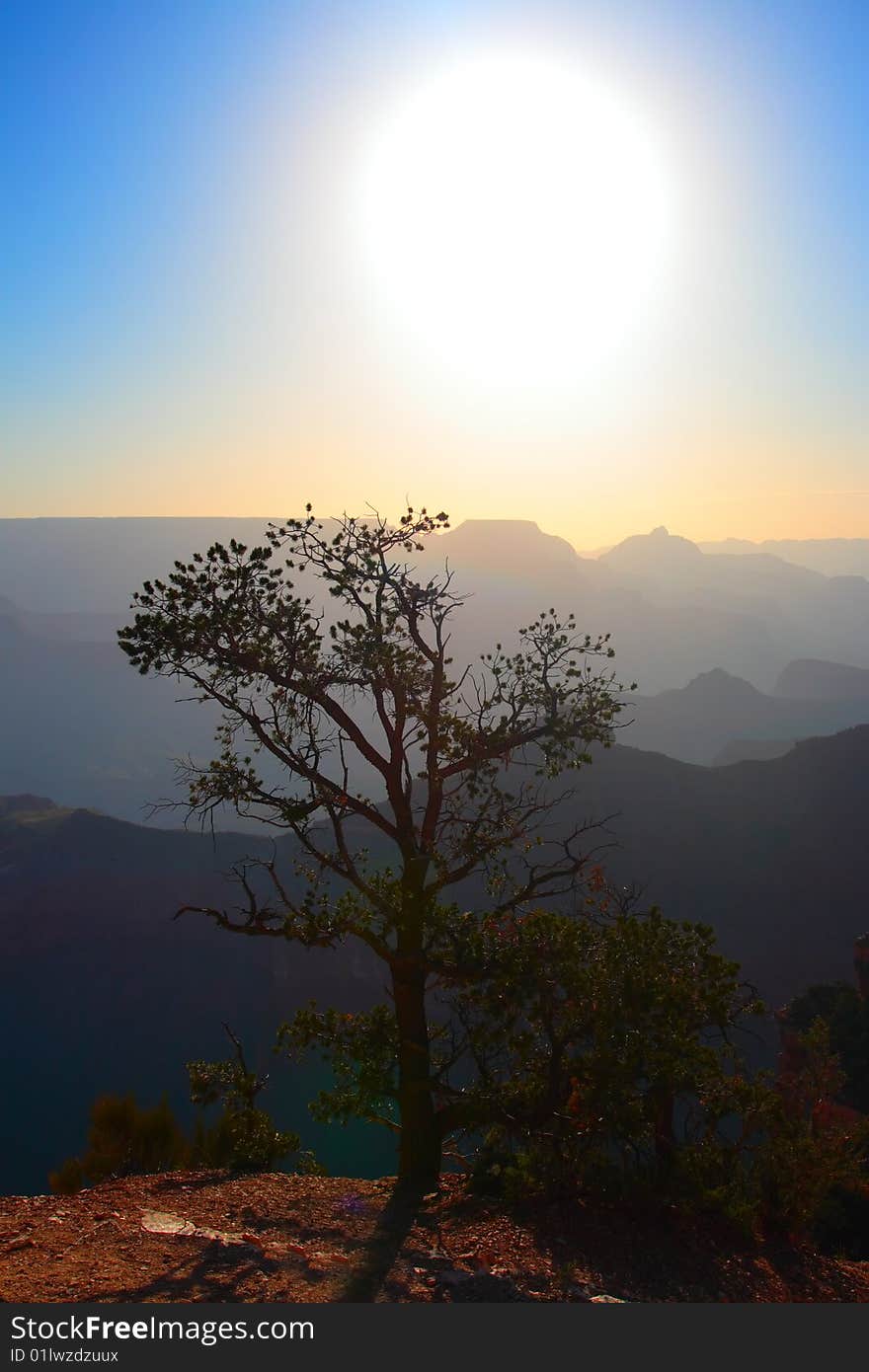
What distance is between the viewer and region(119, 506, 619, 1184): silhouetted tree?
416 inches

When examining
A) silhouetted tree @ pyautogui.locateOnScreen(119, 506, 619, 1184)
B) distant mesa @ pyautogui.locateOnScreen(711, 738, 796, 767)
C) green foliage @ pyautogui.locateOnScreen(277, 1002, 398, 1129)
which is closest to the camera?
green foliage @ pyautogui.locateOnScreen(277, 1002, 398, 1129)

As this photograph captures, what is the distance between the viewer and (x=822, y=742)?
6856cm

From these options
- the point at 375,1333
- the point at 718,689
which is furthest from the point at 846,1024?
the point at 718,689

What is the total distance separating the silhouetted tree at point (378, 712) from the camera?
10570 millimetres

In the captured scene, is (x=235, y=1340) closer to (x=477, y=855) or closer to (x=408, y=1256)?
(x=408, y=1256)

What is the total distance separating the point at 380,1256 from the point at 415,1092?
9.00 ft

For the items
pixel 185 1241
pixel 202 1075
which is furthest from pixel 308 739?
pixel 202 1075

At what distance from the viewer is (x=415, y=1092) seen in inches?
→ 424

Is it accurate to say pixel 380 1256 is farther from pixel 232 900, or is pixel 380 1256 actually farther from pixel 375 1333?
pixel 232 900

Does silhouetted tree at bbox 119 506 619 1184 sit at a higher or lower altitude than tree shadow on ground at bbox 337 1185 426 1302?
higher

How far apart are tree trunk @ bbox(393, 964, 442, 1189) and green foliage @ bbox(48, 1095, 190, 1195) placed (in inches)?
270

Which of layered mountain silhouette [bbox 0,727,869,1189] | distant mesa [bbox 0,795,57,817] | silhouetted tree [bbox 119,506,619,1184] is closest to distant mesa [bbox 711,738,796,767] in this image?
layered mountain silhouette [bbox 0,727,869,1189]

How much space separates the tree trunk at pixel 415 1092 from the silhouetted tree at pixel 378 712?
0.02 metres

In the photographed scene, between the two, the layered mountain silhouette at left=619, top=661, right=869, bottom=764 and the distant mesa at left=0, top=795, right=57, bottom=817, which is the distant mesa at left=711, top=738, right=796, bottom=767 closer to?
the layered mountain silhouette at left=619, top=661, right=869, bottom=764
